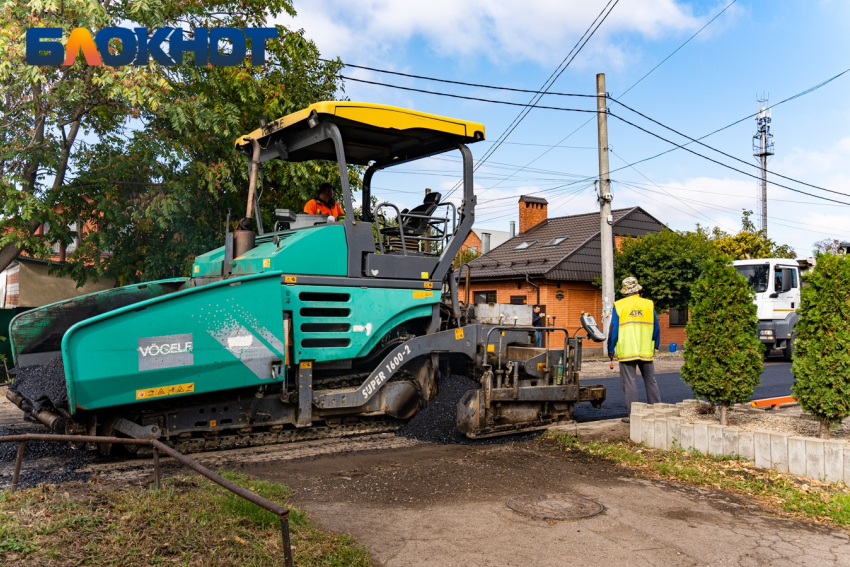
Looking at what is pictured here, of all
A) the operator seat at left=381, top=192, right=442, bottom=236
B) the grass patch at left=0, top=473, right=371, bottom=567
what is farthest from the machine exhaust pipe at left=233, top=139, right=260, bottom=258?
the grass patch at left=0, top=473, right=371, bottom=567

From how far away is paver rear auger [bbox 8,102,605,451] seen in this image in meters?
5.54

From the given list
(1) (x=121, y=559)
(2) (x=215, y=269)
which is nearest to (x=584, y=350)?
(2) (x=215, y=269)

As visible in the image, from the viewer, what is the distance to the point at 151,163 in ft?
36.7

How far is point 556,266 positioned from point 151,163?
14.8 m

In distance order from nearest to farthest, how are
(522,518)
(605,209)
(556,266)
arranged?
(522,518), (605,209), (556,266)

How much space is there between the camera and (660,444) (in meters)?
6.88

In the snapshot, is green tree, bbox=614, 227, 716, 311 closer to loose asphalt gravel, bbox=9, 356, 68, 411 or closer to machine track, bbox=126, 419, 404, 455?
machine track, bbox=126, 419, 404, 455

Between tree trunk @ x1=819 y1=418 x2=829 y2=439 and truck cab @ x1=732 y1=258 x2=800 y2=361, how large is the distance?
1180cm

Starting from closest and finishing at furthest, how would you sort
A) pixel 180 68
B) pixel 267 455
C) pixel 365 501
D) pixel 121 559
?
pixel 121 559 < pixel 365 501 < pixel 267 455 < pixel 180 68

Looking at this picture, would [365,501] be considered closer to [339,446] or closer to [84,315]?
[339,446]

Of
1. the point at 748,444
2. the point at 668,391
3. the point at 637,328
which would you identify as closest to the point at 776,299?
the point at 668,391

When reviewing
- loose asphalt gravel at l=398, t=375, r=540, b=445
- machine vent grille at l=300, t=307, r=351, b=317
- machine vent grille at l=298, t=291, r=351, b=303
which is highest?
machine vent grille at l=298, t=291, r=351, b=303

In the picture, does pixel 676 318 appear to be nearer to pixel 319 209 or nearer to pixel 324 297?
pixel 319 209

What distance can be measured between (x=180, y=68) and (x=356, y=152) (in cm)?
533
